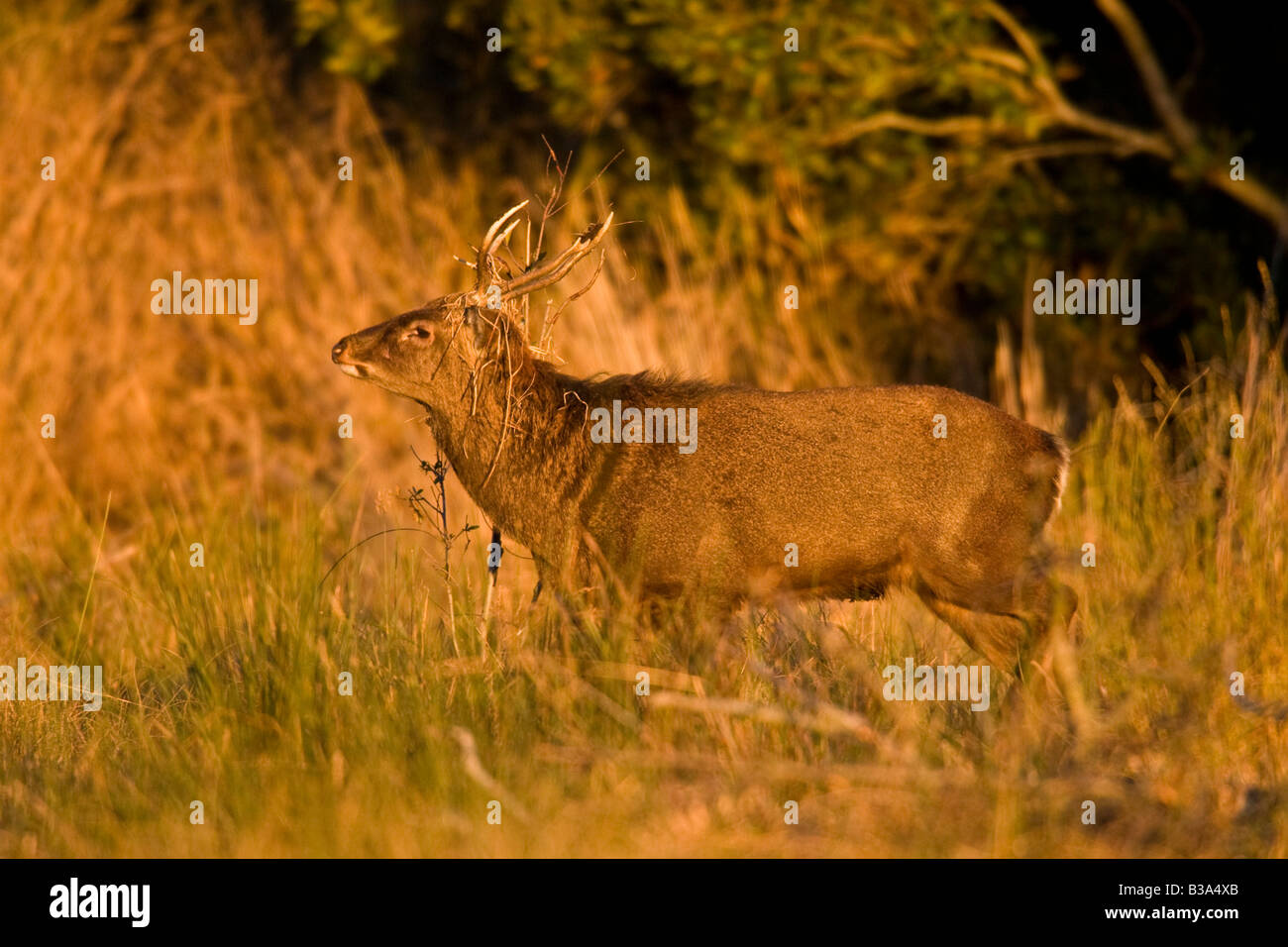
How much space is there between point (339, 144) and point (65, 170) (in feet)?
7.31

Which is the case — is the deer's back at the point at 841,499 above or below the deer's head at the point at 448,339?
below

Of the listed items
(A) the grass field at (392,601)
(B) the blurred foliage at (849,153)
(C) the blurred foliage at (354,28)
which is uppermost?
(C) the blurred foliage at (354,28)

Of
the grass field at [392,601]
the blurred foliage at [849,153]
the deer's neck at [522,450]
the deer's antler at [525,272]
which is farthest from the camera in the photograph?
the blurred foliage at [849,153]

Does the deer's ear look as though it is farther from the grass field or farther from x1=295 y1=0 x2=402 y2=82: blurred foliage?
x1=295 y1=0 x2=402 y2=82: blurred foliage

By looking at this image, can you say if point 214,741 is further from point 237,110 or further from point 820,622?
point 237,110

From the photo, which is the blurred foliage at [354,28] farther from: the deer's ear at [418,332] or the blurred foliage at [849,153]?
the deer's ear at [418,332]

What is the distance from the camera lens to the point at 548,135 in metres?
13.5

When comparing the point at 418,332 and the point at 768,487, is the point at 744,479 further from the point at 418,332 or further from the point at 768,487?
the point at 418,332

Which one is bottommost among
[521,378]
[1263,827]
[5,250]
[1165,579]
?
[1263,827]

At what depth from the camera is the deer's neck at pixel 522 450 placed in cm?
615

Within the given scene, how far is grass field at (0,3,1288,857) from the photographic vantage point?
15.4 feet

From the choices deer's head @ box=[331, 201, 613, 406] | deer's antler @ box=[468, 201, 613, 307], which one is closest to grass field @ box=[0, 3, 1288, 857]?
deer's head @ box=[331, 201, 613, 406]

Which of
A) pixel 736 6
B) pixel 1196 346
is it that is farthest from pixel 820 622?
pixel 1196 346

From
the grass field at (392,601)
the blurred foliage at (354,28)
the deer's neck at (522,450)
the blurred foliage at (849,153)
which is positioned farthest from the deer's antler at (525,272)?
the blurred foliage at (354,28)
